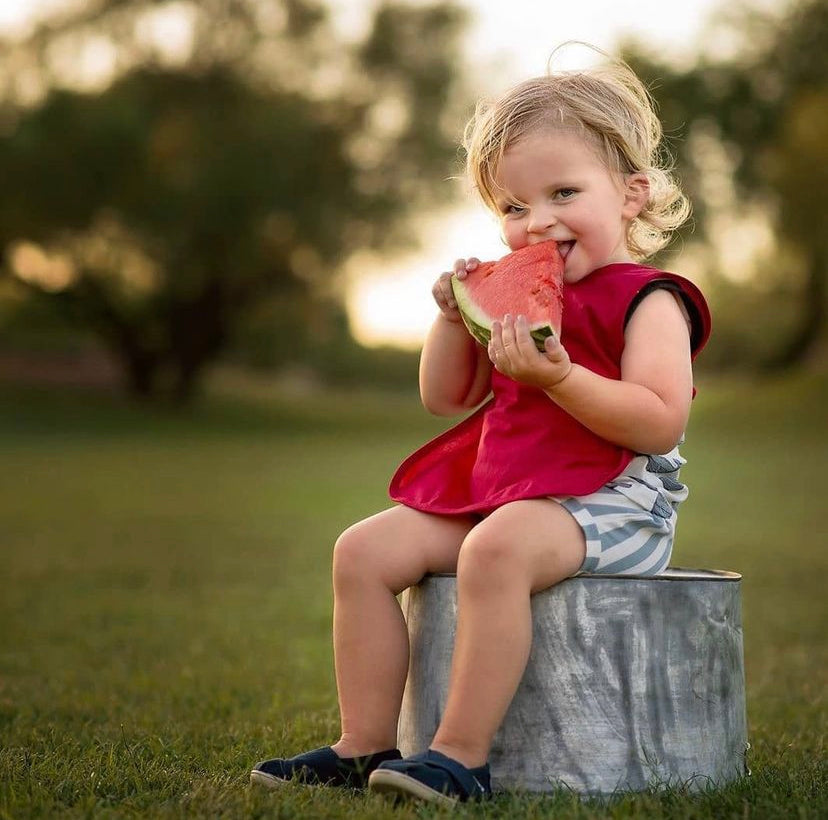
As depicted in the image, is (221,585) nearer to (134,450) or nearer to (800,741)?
(800,741)

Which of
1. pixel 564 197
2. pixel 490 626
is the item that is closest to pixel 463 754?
pixel 490 626

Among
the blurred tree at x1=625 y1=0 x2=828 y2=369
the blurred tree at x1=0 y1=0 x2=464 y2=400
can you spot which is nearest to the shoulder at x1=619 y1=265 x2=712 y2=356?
the blurred tree at x1=0 y1=0 x2=464 y2=400

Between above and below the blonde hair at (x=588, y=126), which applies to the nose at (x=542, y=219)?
below

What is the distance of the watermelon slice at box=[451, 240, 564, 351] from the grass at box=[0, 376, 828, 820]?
992 millimetres

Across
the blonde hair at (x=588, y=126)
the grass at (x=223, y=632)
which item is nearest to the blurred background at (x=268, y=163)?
the grass at (x=223, y=632)

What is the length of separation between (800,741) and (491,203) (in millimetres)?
1712

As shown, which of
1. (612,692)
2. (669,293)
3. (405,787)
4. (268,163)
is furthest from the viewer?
(268,163)

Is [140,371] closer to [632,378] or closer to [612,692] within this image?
[632,378]

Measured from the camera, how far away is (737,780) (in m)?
2.86

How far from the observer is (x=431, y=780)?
100 inches

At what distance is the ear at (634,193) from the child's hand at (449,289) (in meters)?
0.38

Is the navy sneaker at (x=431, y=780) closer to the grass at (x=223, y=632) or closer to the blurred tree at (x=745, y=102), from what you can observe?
the grass at (x=223, y=632)

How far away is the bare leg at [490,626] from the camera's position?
2.62 m

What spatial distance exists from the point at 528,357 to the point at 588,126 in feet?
2.18
